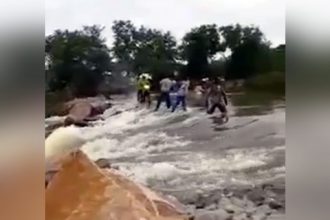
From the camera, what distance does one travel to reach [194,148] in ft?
4.90

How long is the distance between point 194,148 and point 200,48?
236 mm

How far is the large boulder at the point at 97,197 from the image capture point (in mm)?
1485

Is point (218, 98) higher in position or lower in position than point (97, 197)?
higher

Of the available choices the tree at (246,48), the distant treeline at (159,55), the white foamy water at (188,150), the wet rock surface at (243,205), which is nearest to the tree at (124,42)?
the distant treeline at (159,55)

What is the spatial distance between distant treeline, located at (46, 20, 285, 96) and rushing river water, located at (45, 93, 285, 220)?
84mm

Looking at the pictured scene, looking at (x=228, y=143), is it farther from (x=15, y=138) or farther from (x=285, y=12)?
(x=15, y=138)

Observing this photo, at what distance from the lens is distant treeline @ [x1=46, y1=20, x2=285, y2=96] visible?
4.87 feet

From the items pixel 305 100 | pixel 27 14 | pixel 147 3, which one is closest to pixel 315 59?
pixel 305 100

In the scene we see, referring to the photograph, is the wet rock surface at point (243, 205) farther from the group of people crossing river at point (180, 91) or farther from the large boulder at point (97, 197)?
the group of people crossing river at point (180, 91)

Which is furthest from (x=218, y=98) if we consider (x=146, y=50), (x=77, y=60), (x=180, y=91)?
(x=77, y=60)

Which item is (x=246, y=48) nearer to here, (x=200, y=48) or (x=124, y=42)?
(x=200, y=48)

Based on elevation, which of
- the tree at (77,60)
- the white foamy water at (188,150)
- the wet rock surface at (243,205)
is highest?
the tree at (77,60)

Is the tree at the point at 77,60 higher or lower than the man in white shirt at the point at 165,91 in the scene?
higher

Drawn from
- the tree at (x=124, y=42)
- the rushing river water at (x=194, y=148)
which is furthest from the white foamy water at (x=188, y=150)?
the tree at (x=124, y=42)
